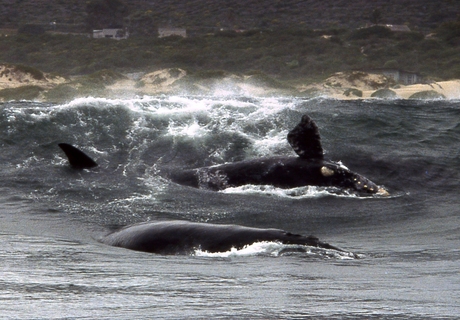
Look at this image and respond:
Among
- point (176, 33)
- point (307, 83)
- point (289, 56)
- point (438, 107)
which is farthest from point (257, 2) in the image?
point (438, 107)

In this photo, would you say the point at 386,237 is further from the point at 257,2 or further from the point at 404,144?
the point at 257,2

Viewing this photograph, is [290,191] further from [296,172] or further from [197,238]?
[197,238]

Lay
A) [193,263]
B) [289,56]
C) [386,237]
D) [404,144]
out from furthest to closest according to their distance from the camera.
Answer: [289,56] → [404,144] → [386,237] → [193,263]

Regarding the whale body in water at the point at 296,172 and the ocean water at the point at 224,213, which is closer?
the ocean water at the point at 224,213

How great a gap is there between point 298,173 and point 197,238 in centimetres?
598

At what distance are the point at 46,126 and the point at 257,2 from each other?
356 ft

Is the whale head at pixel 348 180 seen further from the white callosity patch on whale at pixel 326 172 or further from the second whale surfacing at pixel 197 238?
the second whale surfacing at pixel 197 238

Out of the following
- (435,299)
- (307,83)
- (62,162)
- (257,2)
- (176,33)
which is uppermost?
(257,2)

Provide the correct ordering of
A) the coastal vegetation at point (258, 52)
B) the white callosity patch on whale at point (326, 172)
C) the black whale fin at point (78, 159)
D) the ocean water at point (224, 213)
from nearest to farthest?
1. the ocean water at point (224, 213)
2. the white callosity patch on whale at point (326, 172)
3. the black whale fin at point (78, 159)
4. the coastal vegetation at point (258, 52)

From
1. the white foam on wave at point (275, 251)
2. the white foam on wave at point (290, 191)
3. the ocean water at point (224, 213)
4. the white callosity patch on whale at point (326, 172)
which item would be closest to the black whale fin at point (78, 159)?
the ocean water at point (224, 213)

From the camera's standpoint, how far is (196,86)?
60.0 m

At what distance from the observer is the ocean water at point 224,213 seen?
680 centimetres

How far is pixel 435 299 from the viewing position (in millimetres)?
6910

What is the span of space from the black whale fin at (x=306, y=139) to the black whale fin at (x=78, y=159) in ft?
14.7
